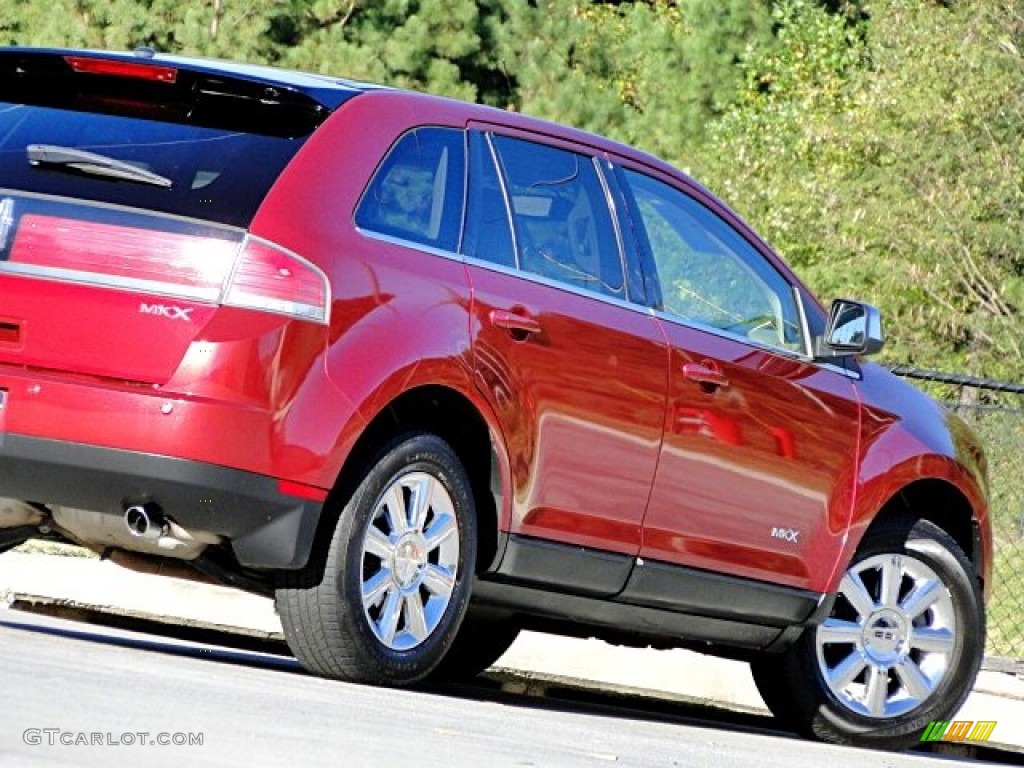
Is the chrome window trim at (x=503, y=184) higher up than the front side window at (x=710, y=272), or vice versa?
the chrome window trim at (x=503, y=184)

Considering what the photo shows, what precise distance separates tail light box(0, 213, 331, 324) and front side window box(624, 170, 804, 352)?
1698 mm

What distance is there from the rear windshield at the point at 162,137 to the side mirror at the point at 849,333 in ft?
7.55

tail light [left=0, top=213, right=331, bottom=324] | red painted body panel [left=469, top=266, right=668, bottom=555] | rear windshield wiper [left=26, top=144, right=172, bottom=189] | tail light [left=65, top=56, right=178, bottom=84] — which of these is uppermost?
tail light [left=65, top=56, right=178, bottom=84]

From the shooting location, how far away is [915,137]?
34875mm

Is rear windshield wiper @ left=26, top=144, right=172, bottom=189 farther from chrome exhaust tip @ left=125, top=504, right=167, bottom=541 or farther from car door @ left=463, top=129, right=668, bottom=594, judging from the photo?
car door @ left=463, top=129, right=668, bottom=594

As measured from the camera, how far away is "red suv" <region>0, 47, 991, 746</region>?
6.57 m

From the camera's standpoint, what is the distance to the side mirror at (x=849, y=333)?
8461mm

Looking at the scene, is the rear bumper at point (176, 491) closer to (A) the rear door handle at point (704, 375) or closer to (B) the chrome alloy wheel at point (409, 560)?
(B) the chrome alloy wheel at point (409, 560)

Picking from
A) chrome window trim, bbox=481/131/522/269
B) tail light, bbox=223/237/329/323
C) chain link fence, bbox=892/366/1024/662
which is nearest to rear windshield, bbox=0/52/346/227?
tail light, bbox=223/237/329/323

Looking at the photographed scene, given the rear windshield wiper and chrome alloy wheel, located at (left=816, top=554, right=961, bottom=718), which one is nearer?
the rear windshield wiper

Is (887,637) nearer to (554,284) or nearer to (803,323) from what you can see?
(803,323)

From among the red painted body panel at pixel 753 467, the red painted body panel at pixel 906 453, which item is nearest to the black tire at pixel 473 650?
the red painted body panel at pixel 753 467

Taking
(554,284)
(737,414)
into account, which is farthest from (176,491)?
(737,414)

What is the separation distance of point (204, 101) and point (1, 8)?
30823 mm
